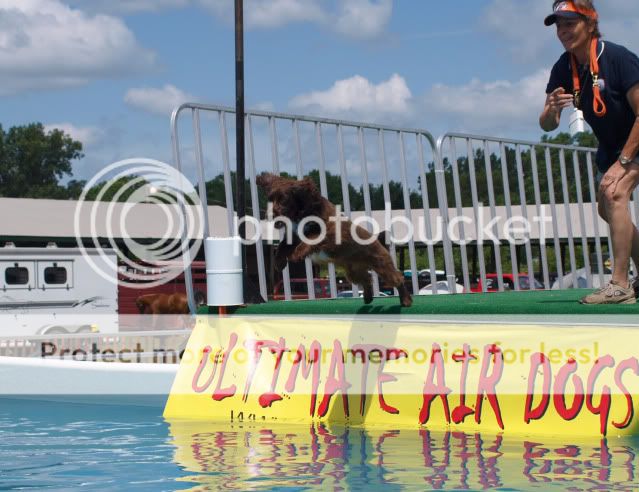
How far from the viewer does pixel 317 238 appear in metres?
5.28

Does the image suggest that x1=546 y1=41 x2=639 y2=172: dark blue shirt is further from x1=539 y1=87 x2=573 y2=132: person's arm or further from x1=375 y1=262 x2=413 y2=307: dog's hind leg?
x1=375 y1=262 x2=413 y2=307: dog's hind leg

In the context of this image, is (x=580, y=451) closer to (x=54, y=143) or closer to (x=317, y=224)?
(x=317, y=224)

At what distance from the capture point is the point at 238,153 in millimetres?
7215

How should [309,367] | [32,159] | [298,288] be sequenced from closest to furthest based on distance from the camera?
[309,367] < [298,288] < [32,159]

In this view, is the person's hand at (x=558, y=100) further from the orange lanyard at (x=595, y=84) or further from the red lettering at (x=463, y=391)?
the red lettering at (x=463, y=391)

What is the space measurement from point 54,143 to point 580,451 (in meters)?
114

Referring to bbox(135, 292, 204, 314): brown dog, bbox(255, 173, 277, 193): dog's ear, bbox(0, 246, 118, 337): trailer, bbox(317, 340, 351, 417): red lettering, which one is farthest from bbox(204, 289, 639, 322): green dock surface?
bbox(0, 246, 118, 337): trailer

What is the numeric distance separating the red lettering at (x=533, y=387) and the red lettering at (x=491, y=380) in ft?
0.58

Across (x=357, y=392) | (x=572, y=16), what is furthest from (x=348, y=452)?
(x=572, y=16)

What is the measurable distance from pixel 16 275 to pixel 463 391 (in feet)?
54.6

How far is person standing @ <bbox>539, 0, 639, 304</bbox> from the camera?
A: 5.18 m

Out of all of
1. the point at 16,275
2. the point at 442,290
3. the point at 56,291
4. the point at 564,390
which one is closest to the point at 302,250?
the point at 564,390

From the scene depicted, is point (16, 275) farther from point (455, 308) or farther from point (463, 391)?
point (463, 391)

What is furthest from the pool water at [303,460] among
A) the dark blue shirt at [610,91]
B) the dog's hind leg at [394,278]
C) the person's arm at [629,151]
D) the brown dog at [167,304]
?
the brown dog at [167,304]
